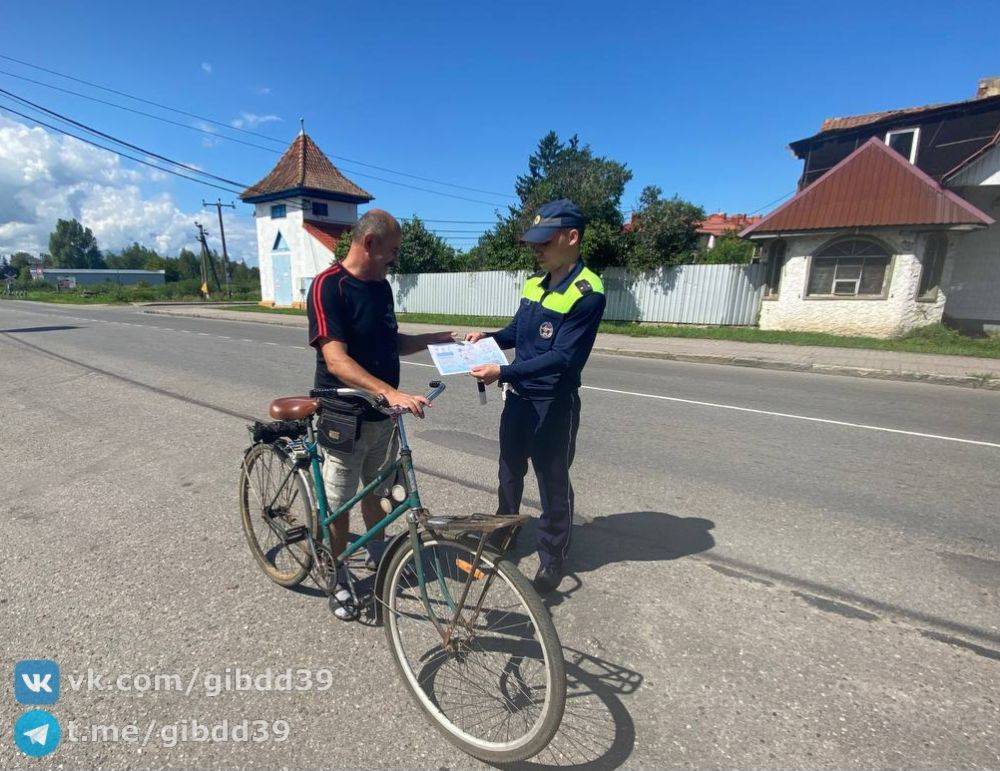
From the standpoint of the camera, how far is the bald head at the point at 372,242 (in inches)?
93.7

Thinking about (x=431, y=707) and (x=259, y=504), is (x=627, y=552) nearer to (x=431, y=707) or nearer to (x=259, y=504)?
(x=431, y=707)

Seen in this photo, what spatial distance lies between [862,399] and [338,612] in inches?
326

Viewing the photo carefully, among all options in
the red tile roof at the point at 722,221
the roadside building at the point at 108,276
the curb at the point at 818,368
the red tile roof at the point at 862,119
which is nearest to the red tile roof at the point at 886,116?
the red tile roof at the point at 862,119

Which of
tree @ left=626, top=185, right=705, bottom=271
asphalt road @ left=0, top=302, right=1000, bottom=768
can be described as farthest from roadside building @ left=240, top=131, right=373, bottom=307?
asphalt road @ left=0, top=302, right=1000, bottom=768

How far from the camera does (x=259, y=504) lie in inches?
119

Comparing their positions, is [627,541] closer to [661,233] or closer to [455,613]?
[455,613]

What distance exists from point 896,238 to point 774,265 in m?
2.99

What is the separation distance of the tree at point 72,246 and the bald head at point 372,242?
132 m

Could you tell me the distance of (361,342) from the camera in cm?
246

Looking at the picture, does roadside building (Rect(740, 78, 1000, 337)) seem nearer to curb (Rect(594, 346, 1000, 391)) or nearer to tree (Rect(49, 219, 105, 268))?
curb (Rect(594, 346, 1000, 391))

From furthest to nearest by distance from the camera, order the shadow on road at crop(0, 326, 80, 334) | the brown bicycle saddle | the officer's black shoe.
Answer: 1. the shadow on road at crop(0, 326, 80, 334)
2. the officer's black shoe
3. the brown bicycle saddle

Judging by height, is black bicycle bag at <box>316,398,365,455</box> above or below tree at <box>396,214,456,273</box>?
below

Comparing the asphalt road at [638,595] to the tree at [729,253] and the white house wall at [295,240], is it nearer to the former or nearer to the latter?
the white house wall at [295,240]

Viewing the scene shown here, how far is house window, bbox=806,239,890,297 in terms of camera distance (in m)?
13.9
